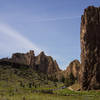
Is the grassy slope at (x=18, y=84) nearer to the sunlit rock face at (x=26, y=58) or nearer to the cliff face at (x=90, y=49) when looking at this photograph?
the cliff face at (x=90, y=49)

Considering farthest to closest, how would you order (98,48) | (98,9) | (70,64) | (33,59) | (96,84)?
(33,59) < (70,64) < (98,9) < (98,48) < (96,84)

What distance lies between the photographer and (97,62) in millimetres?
47188

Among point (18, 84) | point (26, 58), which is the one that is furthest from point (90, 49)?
point (26, 58)

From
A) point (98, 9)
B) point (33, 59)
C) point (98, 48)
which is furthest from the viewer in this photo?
point (33, 59)

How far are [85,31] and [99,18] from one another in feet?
19.8

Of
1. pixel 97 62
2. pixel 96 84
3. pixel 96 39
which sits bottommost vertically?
pixel 96 84

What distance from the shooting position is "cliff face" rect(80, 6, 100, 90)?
4655 centimetres

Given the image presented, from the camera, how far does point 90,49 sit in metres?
48.9

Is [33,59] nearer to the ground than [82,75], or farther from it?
farther from it

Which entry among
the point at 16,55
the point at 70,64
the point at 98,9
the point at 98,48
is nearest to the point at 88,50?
the point at 98,48

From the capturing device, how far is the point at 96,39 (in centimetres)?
4928

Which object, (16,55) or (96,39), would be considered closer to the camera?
(96,39)

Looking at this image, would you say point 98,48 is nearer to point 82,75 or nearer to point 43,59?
point 82,75

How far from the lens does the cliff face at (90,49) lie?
46.5 m
